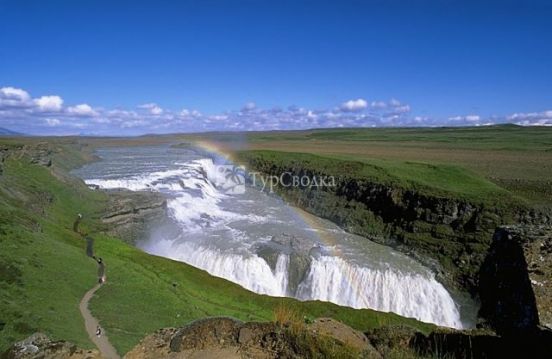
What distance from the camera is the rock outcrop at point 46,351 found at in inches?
334

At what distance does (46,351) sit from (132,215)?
1323 inches

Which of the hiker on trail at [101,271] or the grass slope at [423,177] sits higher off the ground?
the grass slope at [423,177]

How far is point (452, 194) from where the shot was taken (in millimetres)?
42312

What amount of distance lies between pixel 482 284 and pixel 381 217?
3618cm

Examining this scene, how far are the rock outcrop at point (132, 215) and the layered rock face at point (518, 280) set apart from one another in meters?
34.0

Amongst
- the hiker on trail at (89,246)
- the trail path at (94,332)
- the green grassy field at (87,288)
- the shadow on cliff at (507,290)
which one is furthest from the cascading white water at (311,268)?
the shadow on cliff at (507,290)

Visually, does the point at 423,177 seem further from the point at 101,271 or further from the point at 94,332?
the point at 94,332

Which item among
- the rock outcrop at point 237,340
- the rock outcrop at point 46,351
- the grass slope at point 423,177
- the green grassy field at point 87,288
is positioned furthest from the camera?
the grass slope at point 423,177

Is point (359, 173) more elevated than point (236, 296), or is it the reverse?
point (359, 173)

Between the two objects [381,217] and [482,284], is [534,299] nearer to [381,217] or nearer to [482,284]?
[482,284]

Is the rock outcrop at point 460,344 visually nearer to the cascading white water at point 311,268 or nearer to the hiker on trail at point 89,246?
the hiker on trail at point 89,246

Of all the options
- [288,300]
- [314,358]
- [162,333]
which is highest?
[314,358]

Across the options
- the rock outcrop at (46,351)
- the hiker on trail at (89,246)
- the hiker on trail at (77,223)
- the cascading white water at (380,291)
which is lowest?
the cascading white water at (380,291)

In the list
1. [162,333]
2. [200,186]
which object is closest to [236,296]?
[162,333]
